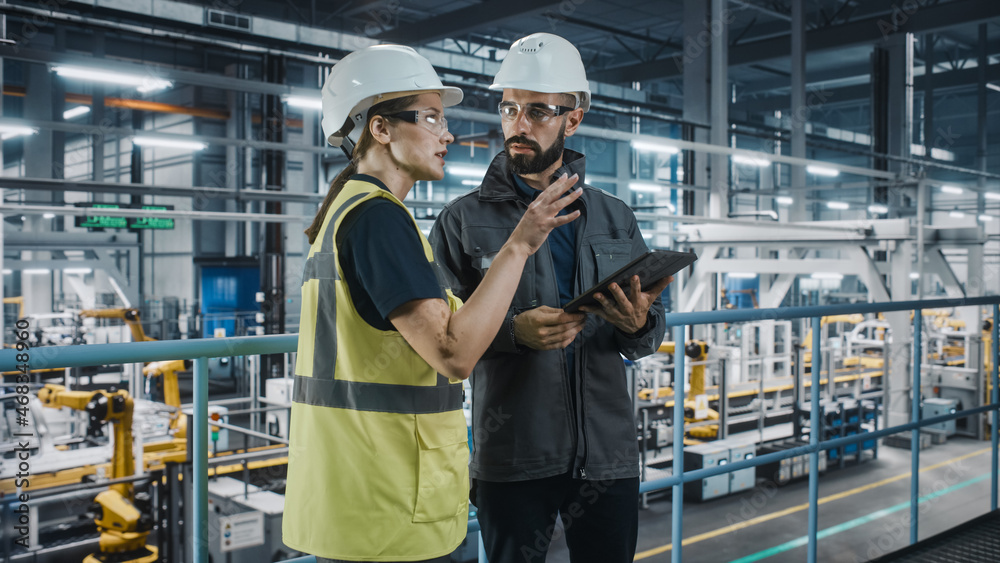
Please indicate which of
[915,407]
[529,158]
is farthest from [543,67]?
[915,407]

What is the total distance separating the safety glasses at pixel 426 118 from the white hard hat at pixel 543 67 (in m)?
0.45

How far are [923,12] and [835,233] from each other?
22.3 ft

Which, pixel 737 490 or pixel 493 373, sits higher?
pixel 493 373

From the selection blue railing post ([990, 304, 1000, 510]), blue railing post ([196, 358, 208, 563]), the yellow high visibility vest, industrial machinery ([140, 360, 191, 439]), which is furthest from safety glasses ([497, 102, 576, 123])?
industrial machinery ([140, 360, 191, 439])

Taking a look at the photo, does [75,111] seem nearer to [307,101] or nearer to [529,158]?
[307,101]

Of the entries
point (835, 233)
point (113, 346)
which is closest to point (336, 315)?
point (113, 346)

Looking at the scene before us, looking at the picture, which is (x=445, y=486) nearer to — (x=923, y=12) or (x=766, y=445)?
(x=766, y=445)

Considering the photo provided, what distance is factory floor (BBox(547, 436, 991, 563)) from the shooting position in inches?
238

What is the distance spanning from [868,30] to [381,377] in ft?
47.3

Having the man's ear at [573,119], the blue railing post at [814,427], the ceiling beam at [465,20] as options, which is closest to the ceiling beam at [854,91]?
the ceiling beam at [465,20]

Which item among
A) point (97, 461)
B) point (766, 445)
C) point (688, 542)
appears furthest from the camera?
point (766, 445)

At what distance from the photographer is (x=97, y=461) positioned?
570cm

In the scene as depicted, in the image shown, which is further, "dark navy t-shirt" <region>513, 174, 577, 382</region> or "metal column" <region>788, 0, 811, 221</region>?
"metal column" <region>788, 0, 811, 221</region>

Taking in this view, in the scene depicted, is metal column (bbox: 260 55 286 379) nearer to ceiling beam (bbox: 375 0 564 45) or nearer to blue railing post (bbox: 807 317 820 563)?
ceiling beam (bbox: 375 0 564 45)
